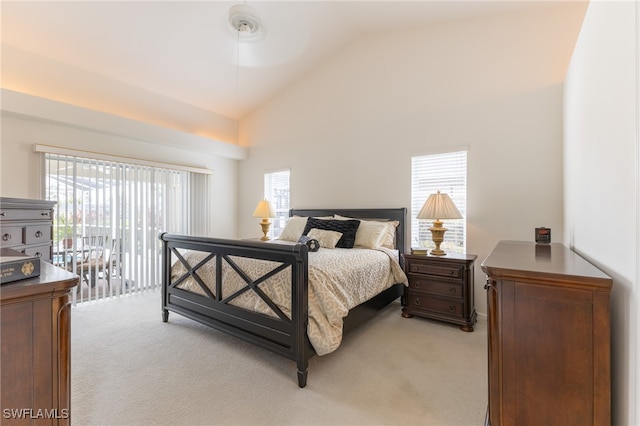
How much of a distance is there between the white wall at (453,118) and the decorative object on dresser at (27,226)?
310cm

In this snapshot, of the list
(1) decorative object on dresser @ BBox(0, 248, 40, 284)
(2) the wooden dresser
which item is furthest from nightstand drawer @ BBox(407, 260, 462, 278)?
(1) decorative object on dresser @ BBox(0, 248, 40, 284)

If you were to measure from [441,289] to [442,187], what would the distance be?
1.23 metres

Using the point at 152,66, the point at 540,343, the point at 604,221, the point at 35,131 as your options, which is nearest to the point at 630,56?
the point at 604,221

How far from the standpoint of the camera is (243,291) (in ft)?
7.60

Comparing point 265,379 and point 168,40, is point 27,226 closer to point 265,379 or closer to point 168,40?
point 168,40

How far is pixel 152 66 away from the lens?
3.79 m

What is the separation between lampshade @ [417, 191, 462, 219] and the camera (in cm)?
299

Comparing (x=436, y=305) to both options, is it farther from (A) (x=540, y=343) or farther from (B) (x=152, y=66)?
(B) (x=152, y=66)

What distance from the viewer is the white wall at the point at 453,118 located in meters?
2.89

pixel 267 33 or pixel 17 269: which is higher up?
pixel 267 33

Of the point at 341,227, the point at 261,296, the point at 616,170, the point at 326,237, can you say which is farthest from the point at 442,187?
the point at 261,296

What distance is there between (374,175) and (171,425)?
335cm

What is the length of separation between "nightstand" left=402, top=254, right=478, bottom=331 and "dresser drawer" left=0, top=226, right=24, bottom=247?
3812 millimetres

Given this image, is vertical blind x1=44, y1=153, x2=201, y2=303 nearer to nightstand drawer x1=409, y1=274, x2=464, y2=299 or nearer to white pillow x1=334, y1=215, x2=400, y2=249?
white pillow x1=334, y1=215, x2=400, y2=249
